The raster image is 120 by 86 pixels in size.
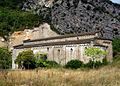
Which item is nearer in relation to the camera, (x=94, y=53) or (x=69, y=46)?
(x=94, y=53)

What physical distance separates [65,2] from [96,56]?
6341cm

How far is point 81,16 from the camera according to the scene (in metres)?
114

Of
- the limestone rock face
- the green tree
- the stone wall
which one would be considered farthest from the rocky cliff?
the green tree

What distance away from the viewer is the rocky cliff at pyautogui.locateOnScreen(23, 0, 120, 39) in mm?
110938

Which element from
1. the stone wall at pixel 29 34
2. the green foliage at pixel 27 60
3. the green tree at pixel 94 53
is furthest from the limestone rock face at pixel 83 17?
the green tree at pixel 94 53

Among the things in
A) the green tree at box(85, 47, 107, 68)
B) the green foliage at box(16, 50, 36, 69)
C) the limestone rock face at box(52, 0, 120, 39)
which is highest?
the limestone rock face at box(52, 0, 120, 39)

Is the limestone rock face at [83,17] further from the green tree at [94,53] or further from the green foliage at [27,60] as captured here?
the green tree at [94,53]

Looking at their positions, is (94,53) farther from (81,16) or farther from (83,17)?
(81,16)

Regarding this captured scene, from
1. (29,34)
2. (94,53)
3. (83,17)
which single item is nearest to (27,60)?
(94,53)

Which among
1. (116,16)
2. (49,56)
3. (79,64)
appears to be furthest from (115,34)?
(79,64)

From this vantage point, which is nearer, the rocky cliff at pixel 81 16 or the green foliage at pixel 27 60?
the green foliage at pixel 27 60

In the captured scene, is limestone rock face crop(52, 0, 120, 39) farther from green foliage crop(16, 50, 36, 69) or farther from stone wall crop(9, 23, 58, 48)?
green foliage crop(16, 50, 36, 69)

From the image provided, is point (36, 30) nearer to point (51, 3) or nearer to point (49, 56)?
point (51, 3)

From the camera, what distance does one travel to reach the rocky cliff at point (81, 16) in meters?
111
